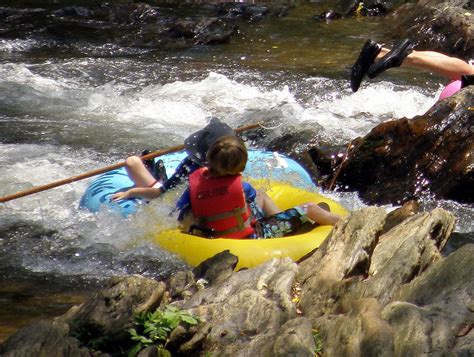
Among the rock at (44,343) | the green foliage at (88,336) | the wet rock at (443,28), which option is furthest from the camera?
the wet rock at (443,28)

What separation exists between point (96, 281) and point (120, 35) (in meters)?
7.76

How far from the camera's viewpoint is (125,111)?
8.85 m

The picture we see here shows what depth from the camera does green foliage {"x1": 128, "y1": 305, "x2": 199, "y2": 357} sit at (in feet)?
11.5

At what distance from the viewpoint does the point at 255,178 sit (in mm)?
6227

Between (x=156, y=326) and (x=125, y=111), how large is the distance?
5480 millimetres

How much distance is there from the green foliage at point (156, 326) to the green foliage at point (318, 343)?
0.50 metres

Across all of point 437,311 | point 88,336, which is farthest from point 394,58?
point 88,336

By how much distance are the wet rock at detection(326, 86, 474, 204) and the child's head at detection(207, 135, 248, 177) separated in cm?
151

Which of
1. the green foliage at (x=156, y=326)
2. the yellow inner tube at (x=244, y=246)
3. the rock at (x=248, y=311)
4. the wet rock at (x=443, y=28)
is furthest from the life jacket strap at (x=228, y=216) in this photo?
the wet rock at (x=443, y=28)

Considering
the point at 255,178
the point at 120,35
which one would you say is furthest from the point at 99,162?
the point at 120,35

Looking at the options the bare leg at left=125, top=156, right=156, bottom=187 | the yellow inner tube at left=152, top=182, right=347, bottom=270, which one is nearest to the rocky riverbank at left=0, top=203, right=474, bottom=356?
the yellow inner tube at left=152, top=182, right=347, bottom=270

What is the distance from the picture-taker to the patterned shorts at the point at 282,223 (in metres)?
5.50

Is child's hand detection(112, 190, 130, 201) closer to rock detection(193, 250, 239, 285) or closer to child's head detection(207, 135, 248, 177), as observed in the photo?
child's head detection(207, 135, 248, 177)

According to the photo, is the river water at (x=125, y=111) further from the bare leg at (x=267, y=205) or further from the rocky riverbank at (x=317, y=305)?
the rocky riverbank at (x=317, y=305)
